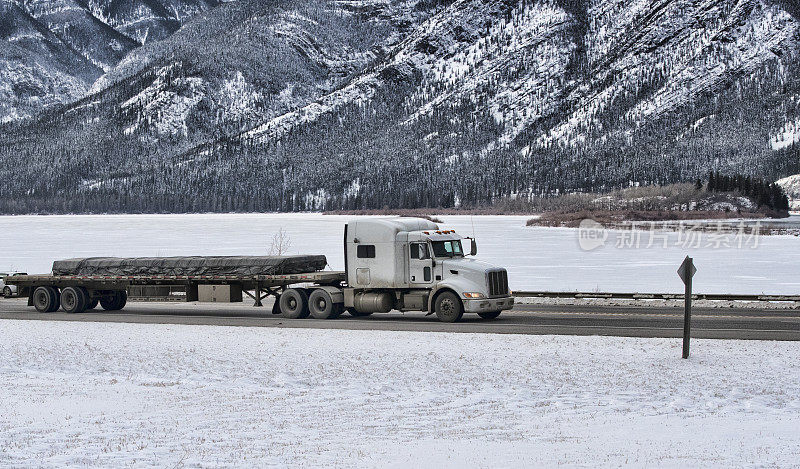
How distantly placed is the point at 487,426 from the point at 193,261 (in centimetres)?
2032

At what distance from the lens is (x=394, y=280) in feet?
98.2

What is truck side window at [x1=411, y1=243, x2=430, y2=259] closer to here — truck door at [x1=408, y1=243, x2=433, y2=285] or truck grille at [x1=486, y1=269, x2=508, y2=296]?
truck door at [x1=408, y1=243, x2=433, y2=285]

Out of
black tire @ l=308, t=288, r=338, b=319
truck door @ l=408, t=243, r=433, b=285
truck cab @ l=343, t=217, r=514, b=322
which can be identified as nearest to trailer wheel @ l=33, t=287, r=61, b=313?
black tire @ l=308, t=288, r=338, b=319

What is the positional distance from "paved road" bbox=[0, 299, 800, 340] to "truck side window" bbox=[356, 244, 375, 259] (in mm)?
1962

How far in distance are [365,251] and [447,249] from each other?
2.50 meters

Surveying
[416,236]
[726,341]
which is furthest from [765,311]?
[416,236]

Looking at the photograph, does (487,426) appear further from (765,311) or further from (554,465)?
(765,311)

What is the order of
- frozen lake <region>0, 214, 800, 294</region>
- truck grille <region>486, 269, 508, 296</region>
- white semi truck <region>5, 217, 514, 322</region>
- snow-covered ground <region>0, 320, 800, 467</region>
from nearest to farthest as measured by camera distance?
1. snow-covered ground <region>0, 320, 800, 467</region>
2. truck grille <region>486, 269, 508, 296</region>
3. white semi truck <region>5, 217, 514, 322</region>
4. frozen lake <region>0, 214, 800, 294</region>

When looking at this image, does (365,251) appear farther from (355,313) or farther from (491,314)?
(491,314)

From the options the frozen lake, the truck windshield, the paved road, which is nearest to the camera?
the paved road

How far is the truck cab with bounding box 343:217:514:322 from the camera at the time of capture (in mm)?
28875

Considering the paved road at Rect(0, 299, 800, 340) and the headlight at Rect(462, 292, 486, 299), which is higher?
the headlight at Rect(462, 292, 486, 299)

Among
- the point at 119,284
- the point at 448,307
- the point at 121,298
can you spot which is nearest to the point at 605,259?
the point at 121,298

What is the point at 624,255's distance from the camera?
6994 centimetres
